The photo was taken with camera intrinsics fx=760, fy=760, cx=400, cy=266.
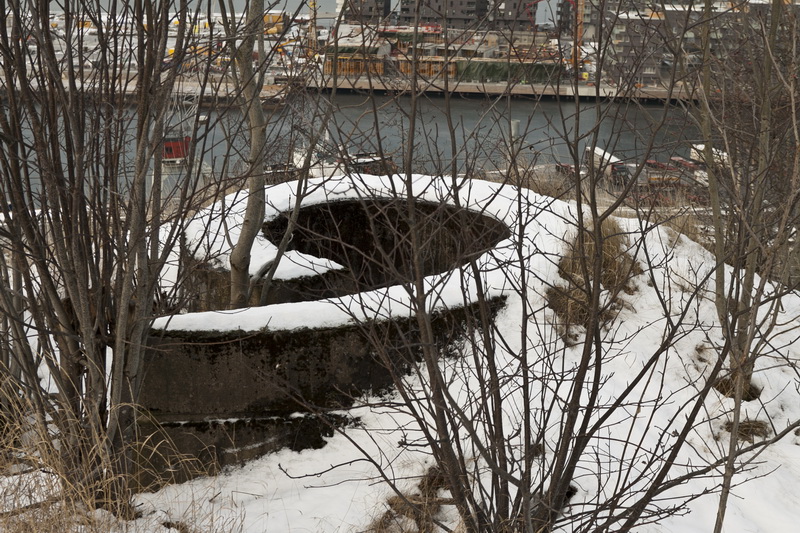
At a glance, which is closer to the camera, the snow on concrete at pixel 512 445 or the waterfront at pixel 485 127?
the waterfront at pixel 485 127

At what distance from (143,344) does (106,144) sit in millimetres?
907

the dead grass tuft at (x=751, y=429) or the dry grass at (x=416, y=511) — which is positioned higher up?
the dry grass at (x=416, y=511)

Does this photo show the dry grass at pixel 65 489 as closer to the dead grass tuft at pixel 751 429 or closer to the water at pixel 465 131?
the water at pixel 465 131

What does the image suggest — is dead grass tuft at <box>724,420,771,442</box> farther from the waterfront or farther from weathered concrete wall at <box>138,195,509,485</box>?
weathered concrete wall at <box>138,195,509,485</box>

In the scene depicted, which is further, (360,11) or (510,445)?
(510,445)

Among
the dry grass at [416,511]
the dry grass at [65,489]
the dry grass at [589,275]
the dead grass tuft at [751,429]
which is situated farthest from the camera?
the dry grass at [589,275]

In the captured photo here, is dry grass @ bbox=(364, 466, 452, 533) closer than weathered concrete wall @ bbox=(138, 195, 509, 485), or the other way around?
dry grass @ bbox=(364, 466, 452, 533)

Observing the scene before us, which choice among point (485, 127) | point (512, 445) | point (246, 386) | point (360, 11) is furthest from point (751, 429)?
point (360, 11)

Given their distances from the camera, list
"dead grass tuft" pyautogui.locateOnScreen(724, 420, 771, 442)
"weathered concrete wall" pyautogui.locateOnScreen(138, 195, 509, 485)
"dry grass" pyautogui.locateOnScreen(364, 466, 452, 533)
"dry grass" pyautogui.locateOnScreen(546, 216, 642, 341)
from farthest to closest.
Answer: "dry grass" pyautogui.locateOnScreen(546, 216, 642, 341), "dead grass tuft" pyautogui.locateOnScreen(724, 420, 771, 442), "weathered concrete wall" pyautogui.locateOnScreen(138, 195, 509, 485), "dry grass" pyautogui.locateOnScreen(364, 466, 452, 533)

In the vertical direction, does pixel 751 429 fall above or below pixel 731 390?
below

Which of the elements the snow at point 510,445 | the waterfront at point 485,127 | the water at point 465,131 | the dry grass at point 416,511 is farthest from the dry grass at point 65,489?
the waterfront at point 485,127

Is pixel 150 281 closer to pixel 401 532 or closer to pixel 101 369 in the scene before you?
pixel 101 369

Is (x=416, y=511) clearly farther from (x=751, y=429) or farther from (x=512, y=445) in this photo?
(x=751, y=429)

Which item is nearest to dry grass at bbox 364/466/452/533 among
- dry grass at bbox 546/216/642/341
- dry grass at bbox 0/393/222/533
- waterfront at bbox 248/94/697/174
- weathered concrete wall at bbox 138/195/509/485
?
weathered concrete wall at bbox 138/195/509/485
